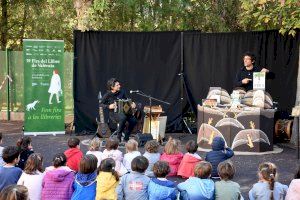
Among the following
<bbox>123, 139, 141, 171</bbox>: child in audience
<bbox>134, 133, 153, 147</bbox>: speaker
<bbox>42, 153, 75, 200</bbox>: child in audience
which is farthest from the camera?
<bbox>134, 133, 153, 147</bbox>: speaker

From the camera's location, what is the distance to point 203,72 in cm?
1150

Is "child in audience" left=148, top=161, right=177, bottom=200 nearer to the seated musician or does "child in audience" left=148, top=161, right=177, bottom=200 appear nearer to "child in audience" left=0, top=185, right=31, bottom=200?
"child in audience" left=0, top=185, right=31, bottom=200

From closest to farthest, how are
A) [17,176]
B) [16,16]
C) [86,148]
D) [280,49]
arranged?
[17,176]
[86,148]
[280,49]
[16,16]

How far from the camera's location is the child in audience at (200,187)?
188 inches

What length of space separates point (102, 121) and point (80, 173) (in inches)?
199

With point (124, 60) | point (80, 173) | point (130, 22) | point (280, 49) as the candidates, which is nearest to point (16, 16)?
point (130, 22)

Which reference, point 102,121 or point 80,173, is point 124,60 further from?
point 80,173

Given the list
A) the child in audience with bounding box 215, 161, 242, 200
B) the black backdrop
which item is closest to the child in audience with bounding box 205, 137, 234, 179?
the child in audience with bounding box 215, 161, 242, 200

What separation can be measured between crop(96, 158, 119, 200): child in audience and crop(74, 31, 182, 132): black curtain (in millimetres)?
6268

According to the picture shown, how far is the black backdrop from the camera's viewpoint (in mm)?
11211

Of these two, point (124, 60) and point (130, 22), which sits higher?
point (130, 22)

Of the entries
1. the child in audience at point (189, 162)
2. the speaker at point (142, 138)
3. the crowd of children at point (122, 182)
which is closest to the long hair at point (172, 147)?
the child in audience at point (189, 162)

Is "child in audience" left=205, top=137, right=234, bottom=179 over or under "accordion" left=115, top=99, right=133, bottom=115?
under

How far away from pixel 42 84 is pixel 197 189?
6.47 m
